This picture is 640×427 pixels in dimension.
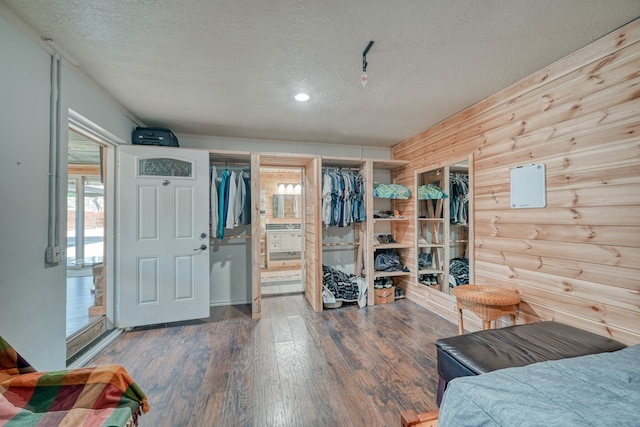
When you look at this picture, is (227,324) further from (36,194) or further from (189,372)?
(36,194)

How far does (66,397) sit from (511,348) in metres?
2.06

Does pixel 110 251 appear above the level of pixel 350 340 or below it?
above

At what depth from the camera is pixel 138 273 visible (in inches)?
108

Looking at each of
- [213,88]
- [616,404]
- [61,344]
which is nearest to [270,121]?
[213,88]

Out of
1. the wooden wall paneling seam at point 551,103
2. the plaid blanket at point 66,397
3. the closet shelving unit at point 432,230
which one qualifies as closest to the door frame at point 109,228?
the plaid blanket at point 66,397

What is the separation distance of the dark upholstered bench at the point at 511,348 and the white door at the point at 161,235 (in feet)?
8.33

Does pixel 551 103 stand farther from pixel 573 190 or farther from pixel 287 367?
pixel 287 367

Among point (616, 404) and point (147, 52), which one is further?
point (147, 52)

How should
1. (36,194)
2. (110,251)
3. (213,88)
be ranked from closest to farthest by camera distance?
(36,194) < (213,88) < (110,251)

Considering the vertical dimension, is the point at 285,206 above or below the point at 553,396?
above

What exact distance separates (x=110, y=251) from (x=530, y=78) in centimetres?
422

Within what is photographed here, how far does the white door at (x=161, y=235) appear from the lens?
2713mm

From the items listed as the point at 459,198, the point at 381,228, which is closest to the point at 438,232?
the point at 459,198

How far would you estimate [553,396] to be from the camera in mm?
937
